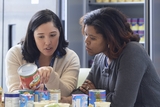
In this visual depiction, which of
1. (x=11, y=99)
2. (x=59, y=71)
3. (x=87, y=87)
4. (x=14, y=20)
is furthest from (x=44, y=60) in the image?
(x=14, y=20)

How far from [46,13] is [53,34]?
15cm

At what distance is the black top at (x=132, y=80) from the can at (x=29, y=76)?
0.40m

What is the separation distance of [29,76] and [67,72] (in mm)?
617

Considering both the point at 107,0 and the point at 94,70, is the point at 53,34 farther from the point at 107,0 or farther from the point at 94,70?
the point at 107,0

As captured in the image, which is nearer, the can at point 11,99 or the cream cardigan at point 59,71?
the can at point 11,99

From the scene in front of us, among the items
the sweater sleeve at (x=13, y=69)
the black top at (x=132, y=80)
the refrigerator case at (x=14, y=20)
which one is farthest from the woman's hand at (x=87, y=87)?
the refrigerator case at (x=14, y=20)

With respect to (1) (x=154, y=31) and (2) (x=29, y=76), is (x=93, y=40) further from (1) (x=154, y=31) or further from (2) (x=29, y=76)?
(1) (x=154, y=31)

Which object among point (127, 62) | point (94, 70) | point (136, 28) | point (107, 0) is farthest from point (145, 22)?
point (127, 62)

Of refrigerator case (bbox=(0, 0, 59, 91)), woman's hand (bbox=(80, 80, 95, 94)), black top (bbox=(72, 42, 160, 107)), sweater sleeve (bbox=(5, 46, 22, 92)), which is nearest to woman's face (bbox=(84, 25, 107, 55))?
black top (bbox=(72, 42, 160, 107))

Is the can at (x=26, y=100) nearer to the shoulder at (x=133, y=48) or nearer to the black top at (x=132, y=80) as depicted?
the black top at (x=132, y=80)

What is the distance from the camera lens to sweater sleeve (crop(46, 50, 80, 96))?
1.95 meters

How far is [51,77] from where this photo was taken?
6.00ft

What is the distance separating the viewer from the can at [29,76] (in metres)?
1.46

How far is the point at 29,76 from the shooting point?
1.45 meters
